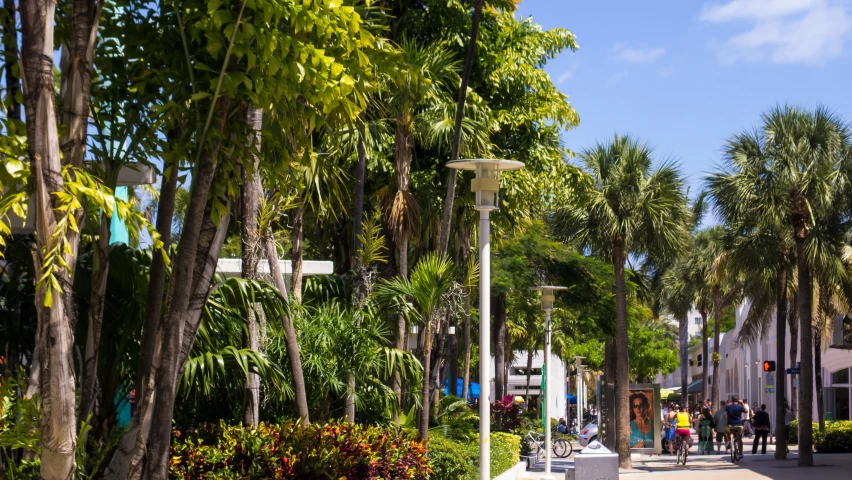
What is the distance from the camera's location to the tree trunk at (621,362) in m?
25.6

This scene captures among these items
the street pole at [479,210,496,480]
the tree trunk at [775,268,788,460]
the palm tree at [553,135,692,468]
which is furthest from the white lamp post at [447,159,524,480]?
the tree trunk at [775,268,788,460]

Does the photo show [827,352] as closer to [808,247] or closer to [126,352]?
[808,247]

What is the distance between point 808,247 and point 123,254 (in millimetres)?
19039

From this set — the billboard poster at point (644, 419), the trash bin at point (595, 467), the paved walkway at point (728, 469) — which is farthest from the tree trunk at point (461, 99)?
A: the billboard poster at point (644, 419)

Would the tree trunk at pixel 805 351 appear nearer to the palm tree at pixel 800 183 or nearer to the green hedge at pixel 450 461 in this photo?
the palm tree at pixel 800 183

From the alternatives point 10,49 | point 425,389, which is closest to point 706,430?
point 425,389

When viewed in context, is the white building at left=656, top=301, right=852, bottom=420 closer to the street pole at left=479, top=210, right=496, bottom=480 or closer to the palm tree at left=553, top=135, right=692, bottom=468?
the palm tree at left=553, top=135, right=692, bottom=468

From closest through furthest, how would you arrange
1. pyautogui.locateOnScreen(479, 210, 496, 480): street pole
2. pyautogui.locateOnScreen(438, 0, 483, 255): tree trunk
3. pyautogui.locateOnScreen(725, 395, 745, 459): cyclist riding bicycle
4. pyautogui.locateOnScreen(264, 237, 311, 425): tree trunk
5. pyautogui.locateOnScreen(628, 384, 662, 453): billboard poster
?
A: 1. pyautogui.locateOnScreen(479, 210, 496, 480): street pole
2. pyautogui.locateOnScreen(264, 237, 311, 425): tree trunk
3. pyautogui.locateOnScreen(438, 0, 483, 255): tree trunk
4. pyautogui.locateOnScreen(725, 395, 745, 459): cyclist riding bicycle
5. pyautogui.locateOnScreen(628, 384, 662, 453): billboard poster

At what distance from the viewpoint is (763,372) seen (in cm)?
5772

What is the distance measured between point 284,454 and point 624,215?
17.0 metres

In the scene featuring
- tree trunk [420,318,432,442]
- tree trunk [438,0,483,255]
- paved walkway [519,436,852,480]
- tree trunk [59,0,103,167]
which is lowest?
paved walkway [519,436,852,480]

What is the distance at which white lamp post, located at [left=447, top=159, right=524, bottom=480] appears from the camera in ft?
35.2

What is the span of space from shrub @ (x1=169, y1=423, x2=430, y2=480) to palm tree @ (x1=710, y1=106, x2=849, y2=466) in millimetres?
15431

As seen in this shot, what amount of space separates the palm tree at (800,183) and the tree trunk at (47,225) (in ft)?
69.0
